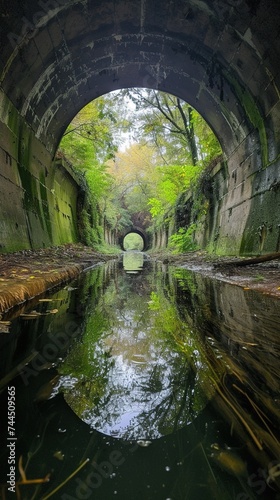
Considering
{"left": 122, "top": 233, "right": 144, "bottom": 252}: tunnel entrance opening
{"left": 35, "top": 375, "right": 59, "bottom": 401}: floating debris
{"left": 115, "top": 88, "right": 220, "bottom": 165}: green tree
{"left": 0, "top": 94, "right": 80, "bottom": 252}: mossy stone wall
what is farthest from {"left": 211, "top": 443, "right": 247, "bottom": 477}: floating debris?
{"left": 122, "top": 233, "right": 144, "bottom": 252}: tunnel entrance opening

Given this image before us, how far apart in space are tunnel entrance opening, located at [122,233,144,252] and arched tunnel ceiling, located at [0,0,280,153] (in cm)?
5206

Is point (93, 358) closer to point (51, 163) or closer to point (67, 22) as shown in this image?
point (67, 22)

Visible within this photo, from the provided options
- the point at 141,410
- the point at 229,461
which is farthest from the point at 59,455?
the point at 229,461

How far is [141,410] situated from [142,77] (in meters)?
9.32

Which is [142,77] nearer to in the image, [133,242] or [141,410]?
[141,410]

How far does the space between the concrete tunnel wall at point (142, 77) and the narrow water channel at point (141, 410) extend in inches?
175

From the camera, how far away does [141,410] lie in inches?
41.6

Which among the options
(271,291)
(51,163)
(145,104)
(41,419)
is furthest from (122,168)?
(41,419)

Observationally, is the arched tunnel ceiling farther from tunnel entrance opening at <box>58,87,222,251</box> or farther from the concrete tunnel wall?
tunnel entrance opening at <box>58,87,222,251</box>

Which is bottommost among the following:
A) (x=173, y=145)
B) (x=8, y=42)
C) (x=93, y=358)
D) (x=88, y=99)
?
(x=93, y=358)

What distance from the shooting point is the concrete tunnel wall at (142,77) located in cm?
547

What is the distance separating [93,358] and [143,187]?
3162 cm

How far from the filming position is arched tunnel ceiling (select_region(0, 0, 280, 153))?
5.30 metres

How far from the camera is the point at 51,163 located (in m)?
9.45
